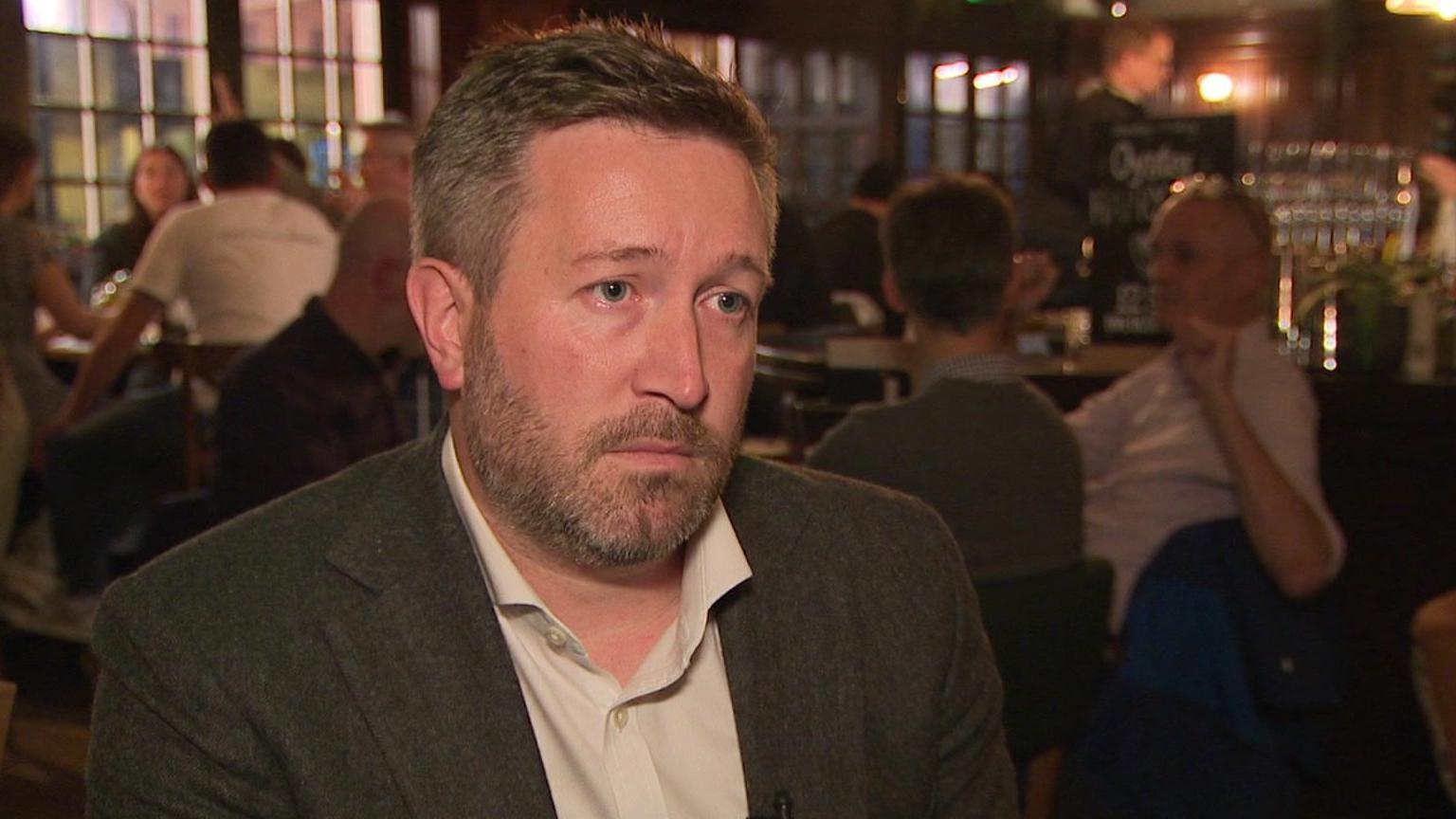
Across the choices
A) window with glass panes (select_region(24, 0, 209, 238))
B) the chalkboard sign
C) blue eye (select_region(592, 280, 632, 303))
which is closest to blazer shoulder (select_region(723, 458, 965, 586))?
blue eye (select_region(592, 280, 632, 303))

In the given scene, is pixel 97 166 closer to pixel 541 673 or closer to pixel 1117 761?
pixel 1117 761

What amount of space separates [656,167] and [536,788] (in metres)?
0.51

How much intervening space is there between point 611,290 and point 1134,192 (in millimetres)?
3144

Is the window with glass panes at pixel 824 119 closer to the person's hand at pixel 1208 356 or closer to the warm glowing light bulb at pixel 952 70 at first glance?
the warm glowing light bulb at pixel 952 70

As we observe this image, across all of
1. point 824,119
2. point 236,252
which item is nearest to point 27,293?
point 236,252

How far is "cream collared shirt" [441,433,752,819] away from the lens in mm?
1257

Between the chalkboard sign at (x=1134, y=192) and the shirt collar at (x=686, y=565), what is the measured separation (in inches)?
114

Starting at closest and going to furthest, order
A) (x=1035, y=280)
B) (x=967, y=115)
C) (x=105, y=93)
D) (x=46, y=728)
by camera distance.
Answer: (x=1035, y=280), (x=46, y=728), (x=105, y=93), (x=967, y=115)

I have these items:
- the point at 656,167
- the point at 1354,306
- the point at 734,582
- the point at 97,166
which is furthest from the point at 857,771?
the point at 97,166

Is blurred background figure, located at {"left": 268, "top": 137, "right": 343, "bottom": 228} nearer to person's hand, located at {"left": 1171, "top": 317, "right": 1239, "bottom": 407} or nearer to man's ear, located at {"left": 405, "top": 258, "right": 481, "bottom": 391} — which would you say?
person's hand, located at {"left": 1171, "top": 317, "right": 1239, "bottom": 407}

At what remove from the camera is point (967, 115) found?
9719 mm

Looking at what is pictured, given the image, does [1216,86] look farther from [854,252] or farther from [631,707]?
[631,707]

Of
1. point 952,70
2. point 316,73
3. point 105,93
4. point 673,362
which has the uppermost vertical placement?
point 952,70

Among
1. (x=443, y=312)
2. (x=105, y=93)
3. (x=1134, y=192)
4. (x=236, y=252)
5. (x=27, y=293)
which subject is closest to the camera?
(x=443, y=312)
